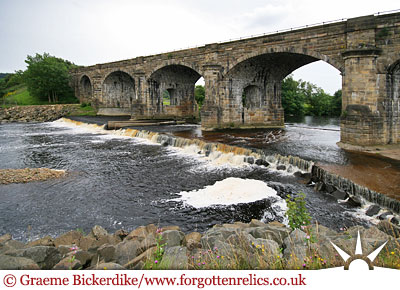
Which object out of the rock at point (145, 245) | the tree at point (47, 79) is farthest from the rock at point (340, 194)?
the tree at point (47, 79)

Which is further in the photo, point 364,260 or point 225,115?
point 225,115

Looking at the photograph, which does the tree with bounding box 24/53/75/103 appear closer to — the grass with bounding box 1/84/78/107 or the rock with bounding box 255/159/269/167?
the grass with bounding box 1/84/78/107

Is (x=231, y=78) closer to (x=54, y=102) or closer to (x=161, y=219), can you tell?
(x=161, y=219)

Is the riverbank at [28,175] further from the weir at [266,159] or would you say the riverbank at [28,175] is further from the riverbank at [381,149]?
the riverbank at [381,149]

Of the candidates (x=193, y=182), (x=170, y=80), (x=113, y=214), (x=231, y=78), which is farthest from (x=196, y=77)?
(x=113, y=214)

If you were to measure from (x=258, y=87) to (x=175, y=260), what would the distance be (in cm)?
2216


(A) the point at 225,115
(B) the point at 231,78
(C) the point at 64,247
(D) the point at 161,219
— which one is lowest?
(D) the point at 161,219

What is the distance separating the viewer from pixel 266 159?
1317 cm

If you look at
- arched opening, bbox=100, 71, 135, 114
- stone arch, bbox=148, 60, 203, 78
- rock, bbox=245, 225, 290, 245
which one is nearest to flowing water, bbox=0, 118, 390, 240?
rock, bbox=245, 225, 290, 245

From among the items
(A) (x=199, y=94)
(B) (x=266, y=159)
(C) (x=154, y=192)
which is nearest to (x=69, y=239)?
(C) (x=154, y=192)

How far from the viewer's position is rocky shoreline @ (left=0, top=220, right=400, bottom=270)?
3.68m

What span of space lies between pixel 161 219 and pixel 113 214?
4.61 feet

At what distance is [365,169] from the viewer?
10.5m

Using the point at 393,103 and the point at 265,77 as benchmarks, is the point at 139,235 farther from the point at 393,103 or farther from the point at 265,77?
the point at 265,77
